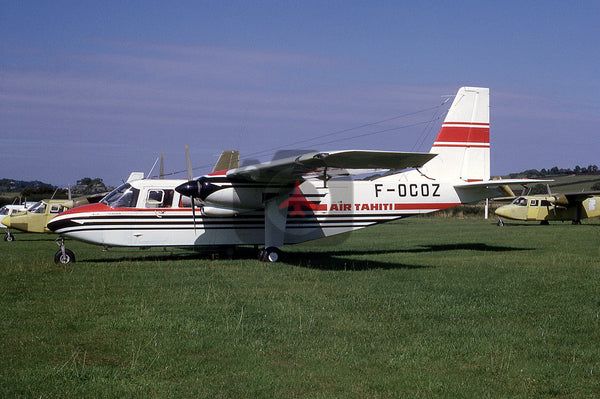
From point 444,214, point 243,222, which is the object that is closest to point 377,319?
point 243,222

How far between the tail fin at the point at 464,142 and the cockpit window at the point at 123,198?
8927mm

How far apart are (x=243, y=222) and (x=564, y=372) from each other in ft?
38.0

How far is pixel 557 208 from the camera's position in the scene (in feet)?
115

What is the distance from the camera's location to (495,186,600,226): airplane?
114ft

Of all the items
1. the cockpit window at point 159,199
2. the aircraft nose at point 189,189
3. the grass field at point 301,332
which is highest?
the aircraft nose at point 189,189

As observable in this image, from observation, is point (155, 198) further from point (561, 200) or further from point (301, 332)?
point (561, 200)

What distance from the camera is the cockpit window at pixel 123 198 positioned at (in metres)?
15.7

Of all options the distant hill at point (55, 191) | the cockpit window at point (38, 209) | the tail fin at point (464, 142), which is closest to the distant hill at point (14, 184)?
the distant hill at point (55, 191)

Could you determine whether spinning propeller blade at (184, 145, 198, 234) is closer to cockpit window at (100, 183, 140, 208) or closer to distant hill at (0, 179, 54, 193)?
cockpit window at (100, 183, 140, 208)

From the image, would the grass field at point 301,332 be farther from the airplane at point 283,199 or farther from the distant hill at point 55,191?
the distant hill at point 55,191

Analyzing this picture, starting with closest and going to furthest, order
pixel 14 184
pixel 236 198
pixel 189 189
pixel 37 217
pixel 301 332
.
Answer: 1. pixel 301 332
2. pixel 189 189
3. pixel 236 198
4. pixel 37 217
5. pixel 14 184

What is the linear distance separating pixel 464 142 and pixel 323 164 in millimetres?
7212

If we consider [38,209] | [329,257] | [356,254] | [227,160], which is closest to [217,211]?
[329,257]

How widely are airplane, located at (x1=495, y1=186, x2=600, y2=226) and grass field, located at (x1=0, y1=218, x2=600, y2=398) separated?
22989 mm
